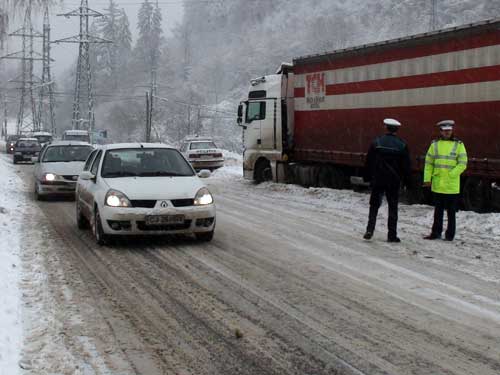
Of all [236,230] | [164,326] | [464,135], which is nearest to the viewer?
[164,326]

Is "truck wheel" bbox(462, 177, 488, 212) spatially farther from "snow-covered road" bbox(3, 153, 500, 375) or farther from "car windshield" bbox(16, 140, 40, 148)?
"car windshield" bbox(16, 140, 40, 148)

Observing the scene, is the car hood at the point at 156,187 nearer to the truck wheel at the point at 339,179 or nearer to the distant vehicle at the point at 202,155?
the truck wheel at the point at 339,179

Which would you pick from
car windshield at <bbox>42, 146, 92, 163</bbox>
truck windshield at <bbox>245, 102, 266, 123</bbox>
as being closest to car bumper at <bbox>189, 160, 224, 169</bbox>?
truck windshield at <bbox>245, 102, 266, 123</bbox>

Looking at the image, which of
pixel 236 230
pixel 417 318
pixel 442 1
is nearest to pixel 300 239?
pixel 236 230

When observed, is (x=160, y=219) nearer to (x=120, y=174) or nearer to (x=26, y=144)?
(x=120, y=174)

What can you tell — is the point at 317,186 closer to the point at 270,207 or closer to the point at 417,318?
the point at 270,207

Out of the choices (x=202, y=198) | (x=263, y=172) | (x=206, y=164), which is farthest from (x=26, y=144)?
(x=202, y=198)

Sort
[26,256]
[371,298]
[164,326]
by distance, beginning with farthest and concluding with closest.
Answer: [26,256] → [371,298] → [164,326]

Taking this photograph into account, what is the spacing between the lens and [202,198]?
971 centimetres

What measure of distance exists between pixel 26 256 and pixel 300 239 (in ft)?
13.4

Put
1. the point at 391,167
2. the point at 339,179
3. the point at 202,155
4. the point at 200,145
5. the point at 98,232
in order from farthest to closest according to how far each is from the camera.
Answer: the point at 200,145
the point at 202,155
the point at 339,179
the point at 391,167
the point at 98,232

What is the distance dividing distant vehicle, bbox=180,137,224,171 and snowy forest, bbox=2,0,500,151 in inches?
2600

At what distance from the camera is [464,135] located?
13.4 metres

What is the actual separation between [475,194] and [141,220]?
7538mm
